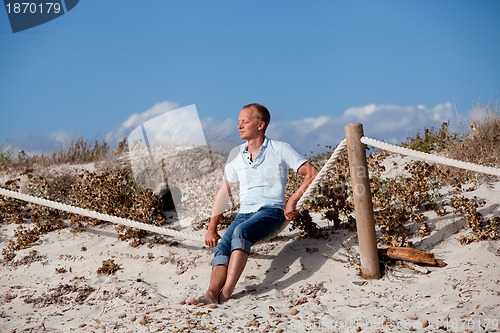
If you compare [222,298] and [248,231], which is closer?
[222,298]

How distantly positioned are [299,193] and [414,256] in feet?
3.70

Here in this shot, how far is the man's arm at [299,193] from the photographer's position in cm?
530

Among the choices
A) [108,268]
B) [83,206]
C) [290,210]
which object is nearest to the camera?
[290,210]

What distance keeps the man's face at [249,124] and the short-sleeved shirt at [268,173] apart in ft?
0.46

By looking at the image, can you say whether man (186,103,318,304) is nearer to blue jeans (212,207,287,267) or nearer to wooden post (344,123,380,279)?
blue jeans (212,207,287,267)

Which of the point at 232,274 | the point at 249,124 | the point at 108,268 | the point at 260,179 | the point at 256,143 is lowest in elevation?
the point at 232,274

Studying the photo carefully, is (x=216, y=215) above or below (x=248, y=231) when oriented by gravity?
above

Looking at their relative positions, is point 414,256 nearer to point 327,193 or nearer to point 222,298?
point 327,193

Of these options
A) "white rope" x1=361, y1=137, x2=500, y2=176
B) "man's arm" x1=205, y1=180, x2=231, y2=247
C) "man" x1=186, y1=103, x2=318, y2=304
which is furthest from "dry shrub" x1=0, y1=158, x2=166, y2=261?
"white rope" x1=361, y1=137, x2=500, y2=176

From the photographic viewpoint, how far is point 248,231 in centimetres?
518

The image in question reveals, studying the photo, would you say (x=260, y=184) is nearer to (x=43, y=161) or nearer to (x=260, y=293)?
(x=260, y=293)

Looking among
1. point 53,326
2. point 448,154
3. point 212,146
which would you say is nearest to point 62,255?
point 53,326

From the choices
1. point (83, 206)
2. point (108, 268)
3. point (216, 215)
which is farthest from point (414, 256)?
point (83, 206)

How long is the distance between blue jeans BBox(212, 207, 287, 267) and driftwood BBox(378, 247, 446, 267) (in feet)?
3.26
